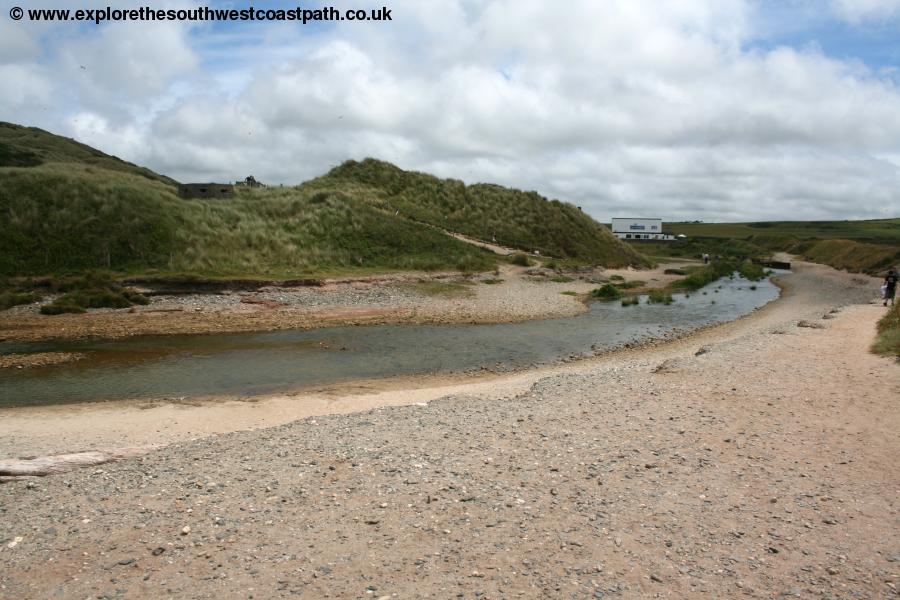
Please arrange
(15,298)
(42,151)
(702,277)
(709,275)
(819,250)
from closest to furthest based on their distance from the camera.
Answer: (15,298) → (702,277) → (709,275) → (819,250) → (42,151)

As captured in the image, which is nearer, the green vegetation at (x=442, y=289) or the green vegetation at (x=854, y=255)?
the green vegetation at (x=442, y=289)

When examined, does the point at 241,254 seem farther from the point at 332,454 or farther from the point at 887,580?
the point at 887,580

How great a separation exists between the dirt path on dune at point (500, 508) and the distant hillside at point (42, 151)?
76555 millimetres

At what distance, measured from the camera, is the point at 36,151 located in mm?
87312

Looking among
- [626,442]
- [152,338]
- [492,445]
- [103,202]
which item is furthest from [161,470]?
[103,202]

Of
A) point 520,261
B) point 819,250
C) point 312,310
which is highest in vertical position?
point 819,250

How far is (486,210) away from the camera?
67.3 meters

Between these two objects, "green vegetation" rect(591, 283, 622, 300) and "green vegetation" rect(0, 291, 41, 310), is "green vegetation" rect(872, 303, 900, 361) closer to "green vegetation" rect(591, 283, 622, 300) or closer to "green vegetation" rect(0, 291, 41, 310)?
"green vegetation" rect(591, 283, 622, 300)

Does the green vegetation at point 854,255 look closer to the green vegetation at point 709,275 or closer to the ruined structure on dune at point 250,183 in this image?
the green vegetation at point 709,275

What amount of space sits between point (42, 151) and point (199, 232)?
2800 inches

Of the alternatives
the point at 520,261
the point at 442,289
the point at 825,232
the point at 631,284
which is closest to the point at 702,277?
the point at 631,284

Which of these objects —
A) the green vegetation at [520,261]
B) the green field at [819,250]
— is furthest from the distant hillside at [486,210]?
the green field at [819,250]

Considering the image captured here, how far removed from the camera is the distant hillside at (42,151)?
77.2 metres

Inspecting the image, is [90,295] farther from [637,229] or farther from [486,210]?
[637,229]
